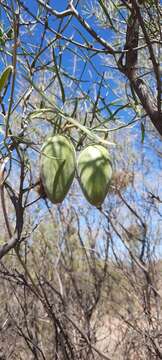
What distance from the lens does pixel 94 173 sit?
443mm

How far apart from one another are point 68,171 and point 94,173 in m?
0.03

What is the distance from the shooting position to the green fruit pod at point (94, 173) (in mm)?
438

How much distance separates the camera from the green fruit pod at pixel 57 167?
1.41 feet

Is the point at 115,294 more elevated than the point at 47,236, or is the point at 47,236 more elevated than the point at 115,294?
the point at 47,236

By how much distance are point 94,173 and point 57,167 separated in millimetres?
36

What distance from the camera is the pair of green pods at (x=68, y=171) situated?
431 millimetres

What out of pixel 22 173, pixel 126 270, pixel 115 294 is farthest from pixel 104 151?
pixel 115 294

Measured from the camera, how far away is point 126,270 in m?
2.70

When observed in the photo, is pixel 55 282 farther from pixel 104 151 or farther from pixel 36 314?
pixel 104 151

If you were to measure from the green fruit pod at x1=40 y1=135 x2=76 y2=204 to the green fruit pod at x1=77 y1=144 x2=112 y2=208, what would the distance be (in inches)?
0.4

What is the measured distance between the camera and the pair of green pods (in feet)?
1.41

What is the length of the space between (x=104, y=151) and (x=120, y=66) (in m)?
0.26

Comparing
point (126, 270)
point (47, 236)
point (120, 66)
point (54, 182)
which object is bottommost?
point (54, 182)

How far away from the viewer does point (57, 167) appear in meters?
0.44
